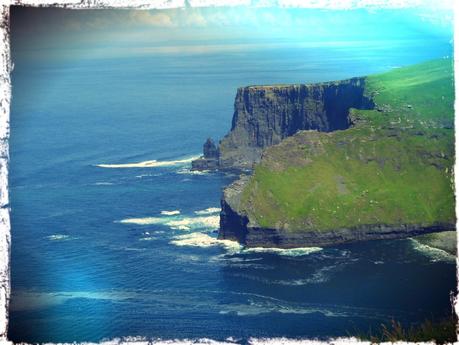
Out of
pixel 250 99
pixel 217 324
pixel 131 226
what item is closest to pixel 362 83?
pixel 250 99

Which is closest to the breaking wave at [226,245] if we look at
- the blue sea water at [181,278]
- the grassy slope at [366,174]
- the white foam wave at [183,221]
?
the blue sea water at [181,278]

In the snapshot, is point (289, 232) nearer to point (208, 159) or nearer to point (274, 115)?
point (208, 159)

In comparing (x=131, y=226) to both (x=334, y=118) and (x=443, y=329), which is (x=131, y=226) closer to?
(x=334, y=118)

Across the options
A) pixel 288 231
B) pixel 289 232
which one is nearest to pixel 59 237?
pixel 288 231

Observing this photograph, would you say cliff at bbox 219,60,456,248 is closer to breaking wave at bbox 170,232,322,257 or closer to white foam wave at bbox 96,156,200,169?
breaking wave at bbox 170,232,322,257

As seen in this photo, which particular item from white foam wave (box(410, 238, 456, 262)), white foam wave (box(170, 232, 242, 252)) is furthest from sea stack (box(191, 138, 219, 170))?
white foam wave (box(410, 238, 456, 262))

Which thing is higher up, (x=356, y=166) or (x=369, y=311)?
(x=356, y=166)
